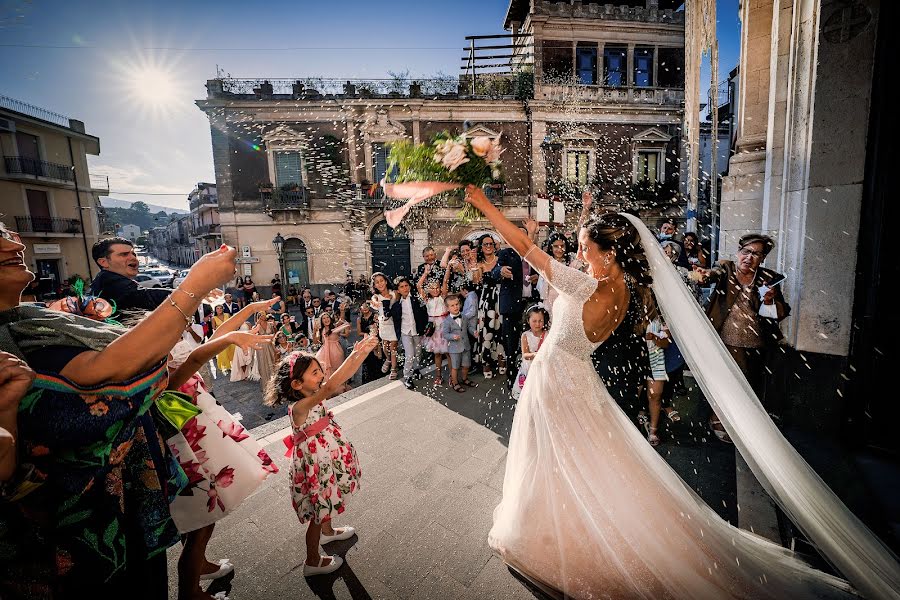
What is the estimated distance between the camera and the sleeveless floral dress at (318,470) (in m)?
2.39

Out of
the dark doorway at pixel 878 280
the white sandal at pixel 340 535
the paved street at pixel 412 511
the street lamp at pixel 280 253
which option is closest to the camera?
the paved street at pixel 412 511

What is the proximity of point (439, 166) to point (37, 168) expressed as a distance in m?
29.6

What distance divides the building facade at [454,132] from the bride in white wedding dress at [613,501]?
15.4 metres

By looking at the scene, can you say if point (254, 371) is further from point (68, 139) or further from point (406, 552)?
point (68, 139)

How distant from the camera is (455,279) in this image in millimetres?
6598

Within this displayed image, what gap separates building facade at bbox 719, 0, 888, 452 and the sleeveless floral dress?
408cm

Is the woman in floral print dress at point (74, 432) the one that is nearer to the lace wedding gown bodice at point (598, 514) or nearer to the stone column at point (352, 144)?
the lace wedding gown bodice at point (598, 514)

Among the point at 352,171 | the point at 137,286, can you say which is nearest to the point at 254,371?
the point at 137,286

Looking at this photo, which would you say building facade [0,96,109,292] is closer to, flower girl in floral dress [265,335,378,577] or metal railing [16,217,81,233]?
metal railing [16,217,81,233]

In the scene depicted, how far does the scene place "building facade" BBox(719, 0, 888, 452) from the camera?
118 inches

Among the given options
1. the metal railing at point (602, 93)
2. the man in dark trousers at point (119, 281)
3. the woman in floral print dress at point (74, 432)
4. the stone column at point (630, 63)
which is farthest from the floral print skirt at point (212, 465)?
the stone column at point (630, 63)

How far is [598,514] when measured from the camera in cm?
221

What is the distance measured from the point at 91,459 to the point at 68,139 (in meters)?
32.1

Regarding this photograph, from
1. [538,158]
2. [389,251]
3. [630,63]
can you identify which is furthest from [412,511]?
[630,63]
